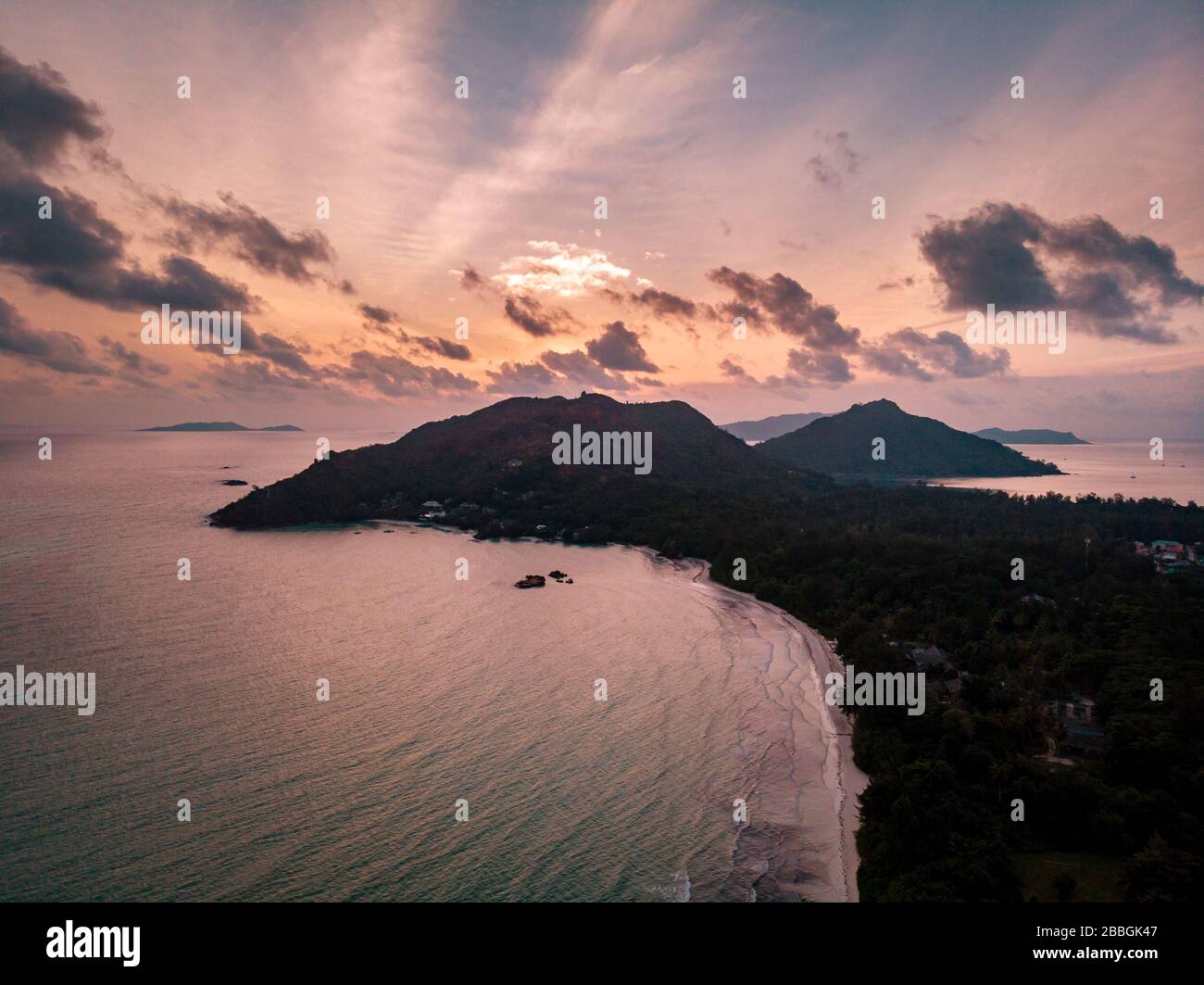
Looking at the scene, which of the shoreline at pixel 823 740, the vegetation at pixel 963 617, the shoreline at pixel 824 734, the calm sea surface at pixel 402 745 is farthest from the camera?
the shoreline at pixel 824 734

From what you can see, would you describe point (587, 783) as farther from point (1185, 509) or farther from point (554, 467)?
point (1185, 509)

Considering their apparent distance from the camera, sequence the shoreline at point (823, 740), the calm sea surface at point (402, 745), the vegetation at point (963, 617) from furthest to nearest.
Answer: the shoreline at point (823, 740), the vegetation at point (963, 617), the calm sea surface at point (402, 745)

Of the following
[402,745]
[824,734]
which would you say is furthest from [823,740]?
[402,745]

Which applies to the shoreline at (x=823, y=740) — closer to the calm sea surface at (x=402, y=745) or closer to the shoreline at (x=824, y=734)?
the shoreline at (x=824, y=734)

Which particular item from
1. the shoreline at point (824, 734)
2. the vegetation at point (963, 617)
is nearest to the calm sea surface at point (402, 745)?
the shoreline at point (824, 734)

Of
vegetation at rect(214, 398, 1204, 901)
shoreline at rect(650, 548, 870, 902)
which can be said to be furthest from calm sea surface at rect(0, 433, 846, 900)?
vegetation at rect(214, 398, 1204, 901)

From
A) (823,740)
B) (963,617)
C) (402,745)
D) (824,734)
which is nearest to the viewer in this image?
(402,745)

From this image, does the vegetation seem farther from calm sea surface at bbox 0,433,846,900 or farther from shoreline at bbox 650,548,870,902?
calm sea surface at bbox 0,433,846,900

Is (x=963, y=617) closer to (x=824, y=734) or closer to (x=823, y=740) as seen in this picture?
(x=824, y=734)
